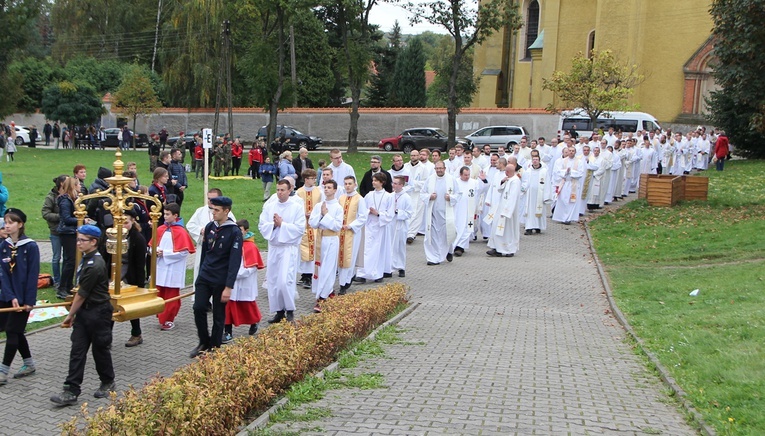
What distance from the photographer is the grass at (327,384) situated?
6176 millimetres

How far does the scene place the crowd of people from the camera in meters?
7.49

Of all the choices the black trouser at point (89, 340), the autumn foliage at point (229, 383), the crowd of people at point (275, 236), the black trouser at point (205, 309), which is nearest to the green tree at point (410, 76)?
the crowd of people at point (275, 236)

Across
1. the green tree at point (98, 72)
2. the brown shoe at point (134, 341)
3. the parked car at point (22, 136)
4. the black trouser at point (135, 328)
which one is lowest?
the brown shoe at point (134, 341)

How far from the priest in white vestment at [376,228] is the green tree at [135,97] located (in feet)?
110

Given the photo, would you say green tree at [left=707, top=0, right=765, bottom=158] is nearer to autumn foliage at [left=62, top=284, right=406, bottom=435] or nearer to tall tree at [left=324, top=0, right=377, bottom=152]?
autumn foliage at [left=62, top=284, right=406, bottom=435]

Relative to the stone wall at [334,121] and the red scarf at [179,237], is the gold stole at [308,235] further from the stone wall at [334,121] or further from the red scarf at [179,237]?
the stone wall at [334,121]

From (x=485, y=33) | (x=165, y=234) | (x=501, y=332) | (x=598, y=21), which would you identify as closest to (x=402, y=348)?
(x=501, y=332)

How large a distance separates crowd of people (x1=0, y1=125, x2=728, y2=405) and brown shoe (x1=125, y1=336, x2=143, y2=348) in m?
0.01

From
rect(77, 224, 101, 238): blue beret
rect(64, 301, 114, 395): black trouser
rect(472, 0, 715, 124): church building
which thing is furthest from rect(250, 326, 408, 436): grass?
rect(472, 0, 715, 124): church building

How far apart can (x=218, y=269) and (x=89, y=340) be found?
1.67 metres

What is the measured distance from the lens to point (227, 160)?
1204 inches

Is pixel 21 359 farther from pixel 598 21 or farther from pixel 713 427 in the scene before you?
pixel 598 21

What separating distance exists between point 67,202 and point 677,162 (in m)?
25.6

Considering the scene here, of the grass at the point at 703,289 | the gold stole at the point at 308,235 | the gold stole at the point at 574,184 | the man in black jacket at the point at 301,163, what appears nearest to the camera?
the grass at the point at 703,289
